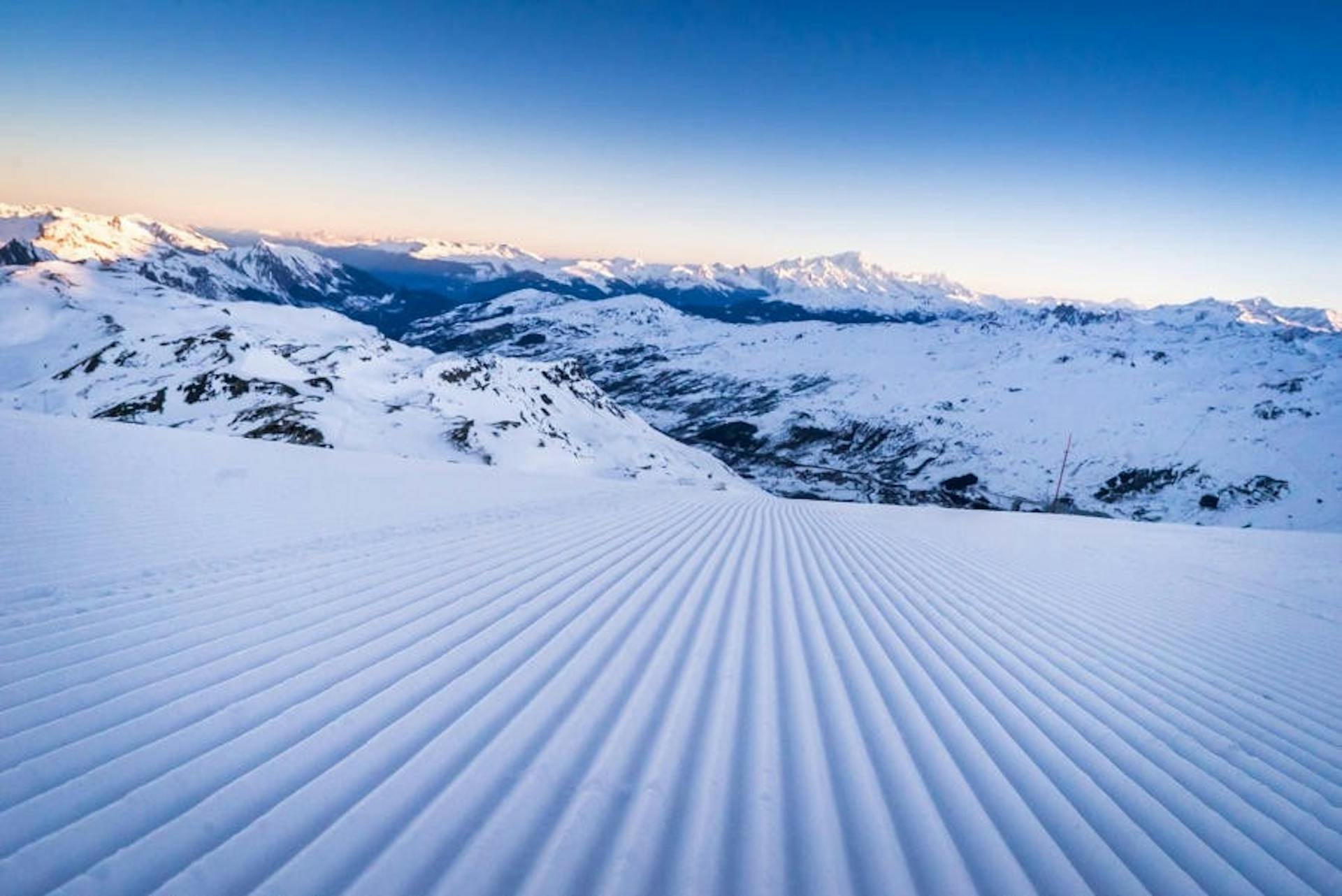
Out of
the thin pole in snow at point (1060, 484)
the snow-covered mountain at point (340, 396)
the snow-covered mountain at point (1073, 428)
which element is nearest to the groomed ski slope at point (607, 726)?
the thin pole in snow at point (1060, 484)

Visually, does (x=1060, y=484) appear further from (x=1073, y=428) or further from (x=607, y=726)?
(x=1073, y=428)

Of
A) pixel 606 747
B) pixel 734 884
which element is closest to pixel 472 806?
pixel 606 747

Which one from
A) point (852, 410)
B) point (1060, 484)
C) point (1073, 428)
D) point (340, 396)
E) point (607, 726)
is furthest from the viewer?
point (852, 410)

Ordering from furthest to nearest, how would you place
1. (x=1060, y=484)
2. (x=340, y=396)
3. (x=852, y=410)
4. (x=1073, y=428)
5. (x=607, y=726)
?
(x=852, y=410), (x=1073, y=428), (x=1060, y=484), (x=340, y=396), (x=607, y=726)

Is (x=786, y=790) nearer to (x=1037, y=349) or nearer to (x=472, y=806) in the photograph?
(x=472, y=806)

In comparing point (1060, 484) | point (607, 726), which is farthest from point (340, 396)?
point (1060, 484)

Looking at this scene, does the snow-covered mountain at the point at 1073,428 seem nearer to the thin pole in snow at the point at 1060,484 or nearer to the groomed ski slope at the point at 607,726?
the thin pole in snow at the point at 1060,484
